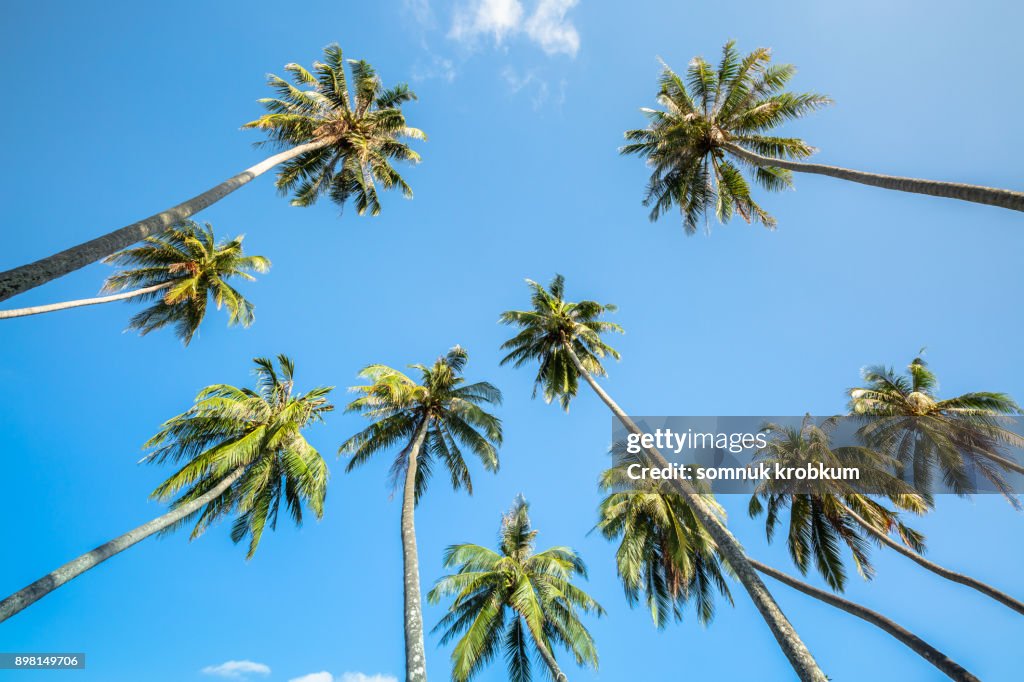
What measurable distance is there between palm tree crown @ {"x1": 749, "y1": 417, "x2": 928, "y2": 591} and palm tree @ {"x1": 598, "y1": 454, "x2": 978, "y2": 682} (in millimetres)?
2771

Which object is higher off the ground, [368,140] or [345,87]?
[345,87]

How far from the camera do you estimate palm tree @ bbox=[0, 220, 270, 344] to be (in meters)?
19.3

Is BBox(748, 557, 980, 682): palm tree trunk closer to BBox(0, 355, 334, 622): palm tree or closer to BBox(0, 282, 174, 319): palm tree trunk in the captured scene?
BBox(0, 355, 334, 622): palm tree

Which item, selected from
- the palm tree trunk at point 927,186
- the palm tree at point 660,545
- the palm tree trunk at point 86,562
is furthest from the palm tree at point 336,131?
the palm tree at point 660,545

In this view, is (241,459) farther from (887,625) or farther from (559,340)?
(887,625)

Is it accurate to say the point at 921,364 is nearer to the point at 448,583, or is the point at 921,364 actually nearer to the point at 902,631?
the point at 902,631

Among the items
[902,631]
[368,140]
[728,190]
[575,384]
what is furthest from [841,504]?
[368,140]

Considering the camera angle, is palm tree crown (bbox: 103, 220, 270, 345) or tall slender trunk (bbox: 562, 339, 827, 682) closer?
tall slender trunk (bbox: 562, 339, 827, 682)

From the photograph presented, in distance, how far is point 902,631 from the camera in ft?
34.1

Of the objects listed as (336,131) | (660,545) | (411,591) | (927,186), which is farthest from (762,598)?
(336,131)

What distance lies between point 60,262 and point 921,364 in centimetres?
2901

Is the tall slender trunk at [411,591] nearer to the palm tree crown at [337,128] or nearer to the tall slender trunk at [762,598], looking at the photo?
the tall slender trunk at [762,598]

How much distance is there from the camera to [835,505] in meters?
16.4

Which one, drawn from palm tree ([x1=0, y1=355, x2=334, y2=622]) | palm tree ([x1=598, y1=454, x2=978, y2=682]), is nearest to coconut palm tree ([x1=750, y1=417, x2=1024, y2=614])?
palm tree ([x1=598, y1=454, x2=978, y2=682])
